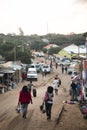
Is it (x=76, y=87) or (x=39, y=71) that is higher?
(x=76, y=87)

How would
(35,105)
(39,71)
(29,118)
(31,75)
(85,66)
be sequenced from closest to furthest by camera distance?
(29,118) < (85,66) < (35,105) < (31,75) < (39,71)

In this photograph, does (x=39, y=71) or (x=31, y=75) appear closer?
(x=31, y=75)

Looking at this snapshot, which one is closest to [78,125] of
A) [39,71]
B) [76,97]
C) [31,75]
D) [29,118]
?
[29,118]

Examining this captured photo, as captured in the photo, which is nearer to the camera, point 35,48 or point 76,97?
point 76,97

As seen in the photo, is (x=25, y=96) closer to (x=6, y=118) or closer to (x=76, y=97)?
(x=6, y=118)

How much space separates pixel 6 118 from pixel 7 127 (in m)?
2.80

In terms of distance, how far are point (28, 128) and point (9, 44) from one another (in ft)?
224

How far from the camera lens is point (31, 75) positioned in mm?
57594

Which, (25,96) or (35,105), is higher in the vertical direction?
(25,96)

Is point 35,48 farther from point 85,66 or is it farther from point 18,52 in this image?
point 85,66

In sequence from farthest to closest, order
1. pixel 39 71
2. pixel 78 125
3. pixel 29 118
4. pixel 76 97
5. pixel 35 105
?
1. pixel 39 71
2. pixel 76 97
3. pixel 35 105
4. pixel 29 118
5. pixel 78 125

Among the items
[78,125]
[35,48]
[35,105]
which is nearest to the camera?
[78,125]

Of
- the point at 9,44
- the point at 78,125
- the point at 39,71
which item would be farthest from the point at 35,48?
the point at 78,125

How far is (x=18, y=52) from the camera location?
254 feet
